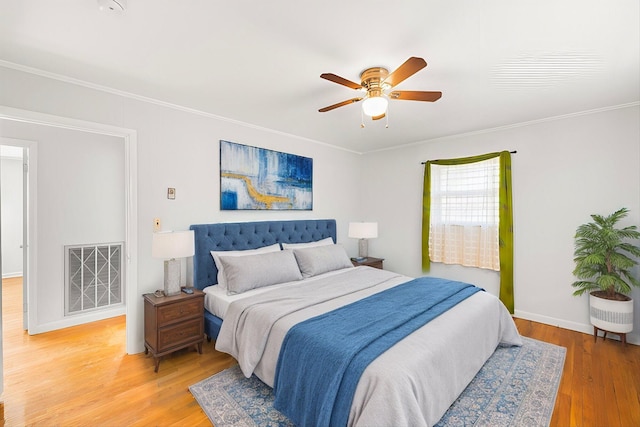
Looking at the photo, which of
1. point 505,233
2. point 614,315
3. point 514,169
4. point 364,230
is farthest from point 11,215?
point 614,315

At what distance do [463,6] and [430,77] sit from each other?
797mm

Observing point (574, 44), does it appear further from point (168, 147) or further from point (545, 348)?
point (168, 147)

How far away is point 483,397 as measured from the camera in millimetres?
2100

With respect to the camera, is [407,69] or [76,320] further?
[76,320]

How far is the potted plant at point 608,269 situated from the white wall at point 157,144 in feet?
11.9

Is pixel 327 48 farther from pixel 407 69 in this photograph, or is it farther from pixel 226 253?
pixel 226 253

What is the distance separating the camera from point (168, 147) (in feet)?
9.65

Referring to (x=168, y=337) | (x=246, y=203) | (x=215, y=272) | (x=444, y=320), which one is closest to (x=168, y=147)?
(x=246, y=203)

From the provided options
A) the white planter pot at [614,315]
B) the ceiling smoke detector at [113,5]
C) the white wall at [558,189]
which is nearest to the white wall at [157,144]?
the ceiling smoke detector at [113,5]

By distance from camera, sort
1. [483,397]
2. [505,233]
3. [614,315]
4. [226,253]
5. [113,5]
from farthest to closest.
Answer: [505,233] < [226,253] < [614,315] < [483,397] < [113,5]

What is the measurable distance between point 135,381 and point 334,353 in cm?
178

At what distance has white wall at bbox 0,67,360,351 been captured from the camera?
2.29 metres

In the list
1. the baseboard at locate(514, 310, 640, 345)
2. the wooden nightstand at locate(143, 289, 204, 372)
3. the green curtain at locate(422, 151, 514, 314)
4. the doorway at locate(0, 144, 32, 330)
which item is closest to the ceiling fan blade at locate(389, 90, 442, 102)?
the green curtain at locate(422, 151, 514, 314)

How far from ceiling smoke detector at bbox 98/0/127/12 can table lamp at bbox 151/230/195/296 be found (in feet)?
5.43
